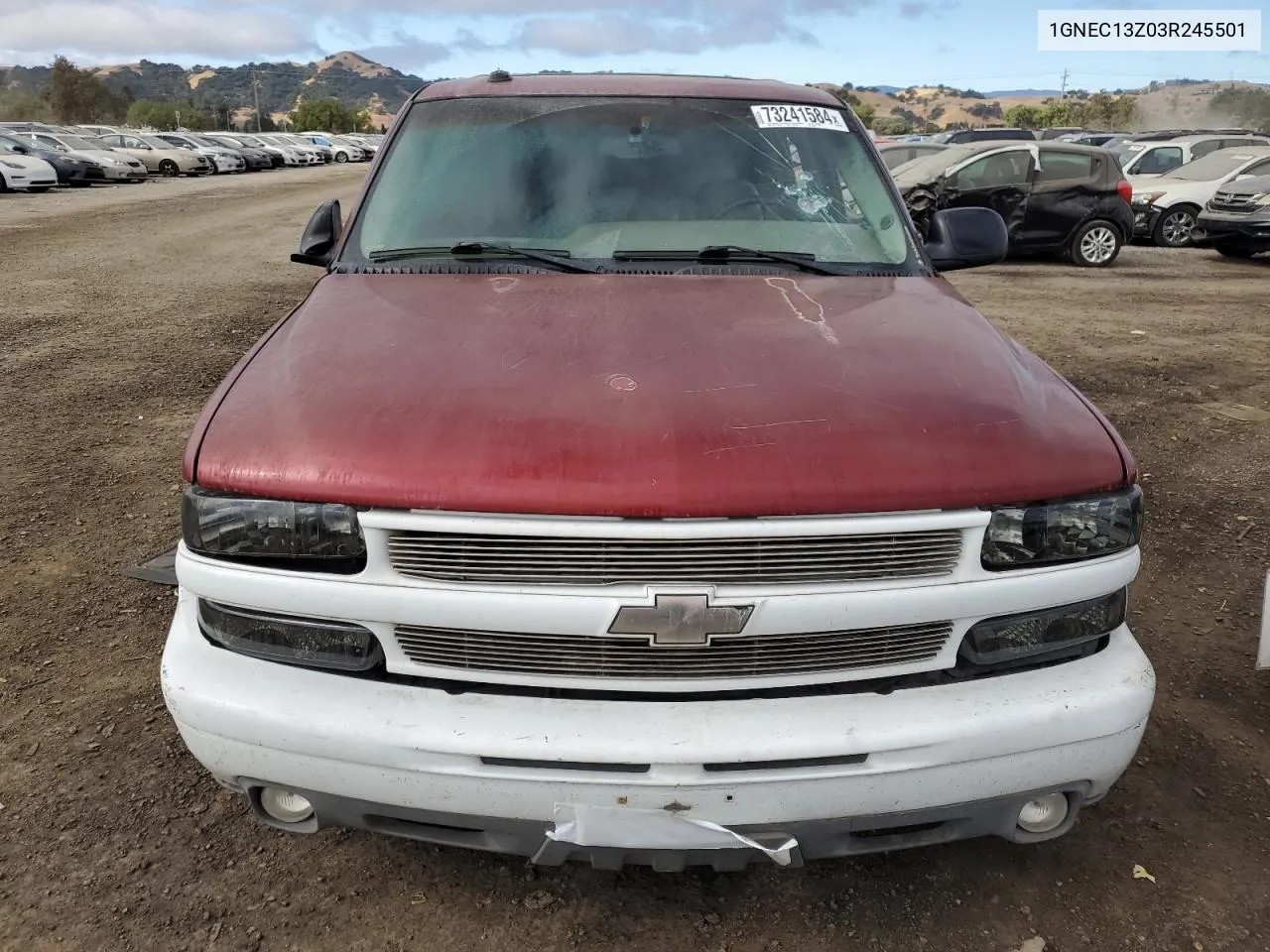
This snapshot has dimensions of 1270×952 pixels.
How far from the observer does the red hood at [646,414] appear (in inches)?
73.1

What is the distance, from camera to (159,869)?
2449mm


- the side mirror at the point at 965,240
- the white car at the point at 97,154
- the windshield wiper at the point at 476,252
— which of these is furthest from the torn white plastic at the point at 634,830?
the white car at the point at 97,154

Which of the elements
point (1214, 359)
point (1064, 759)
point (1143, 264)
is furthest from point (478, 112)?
point (1143, 264)

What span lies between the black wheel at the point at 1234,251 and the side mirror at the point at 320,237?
14.7 meters

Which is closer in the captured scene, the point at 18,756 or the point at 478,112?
the point at 18,756

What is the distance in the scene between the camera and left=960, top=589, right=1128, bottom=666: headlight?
2.04m

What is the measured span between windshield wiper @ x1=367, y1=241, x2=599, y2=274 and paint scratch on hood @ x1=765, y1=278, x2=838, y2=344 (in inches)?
22.4

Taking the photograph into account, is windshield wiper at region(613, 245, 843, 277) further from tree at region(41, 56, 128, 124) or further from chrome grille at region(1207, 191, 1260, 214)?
tree at region(41, 56, 128, 124)

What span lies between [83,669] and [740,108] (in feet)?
9.68

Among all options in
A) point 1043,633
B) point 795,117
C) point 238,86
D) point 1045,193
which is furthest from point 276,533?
point 238,86

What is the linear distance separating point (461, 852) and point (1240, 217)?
15.0 meters

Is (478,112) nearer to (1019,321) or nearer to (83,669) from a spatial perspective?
(83,669)

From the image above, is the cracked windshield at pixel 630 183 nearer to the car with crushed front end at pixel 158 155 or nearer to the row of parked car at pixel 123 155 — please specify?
the row of parked car at pixel 123 155

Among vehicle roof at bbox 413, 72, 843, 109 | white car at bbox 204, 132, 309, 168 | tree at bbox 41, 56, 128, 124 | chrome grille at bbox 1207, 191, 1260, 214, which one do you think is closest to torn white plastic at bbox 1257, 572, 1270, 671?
vehicle roof at bbox 413, 72, 843, 109
